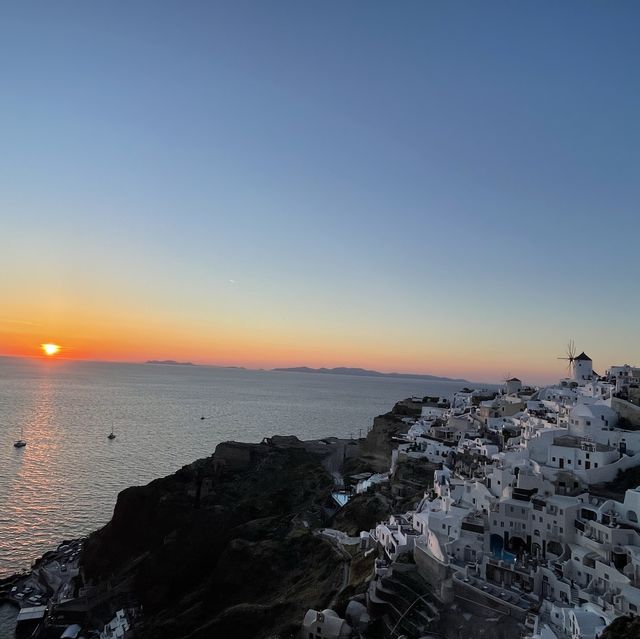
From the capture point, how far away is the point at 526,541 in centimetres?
3353

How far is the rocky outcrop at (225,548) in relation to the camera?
3822 centimetres

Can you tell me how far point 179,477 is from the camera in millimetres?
61688

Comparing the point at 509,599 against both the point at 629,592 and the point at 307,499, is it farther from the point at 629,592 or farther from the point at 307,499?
the point at 307,499

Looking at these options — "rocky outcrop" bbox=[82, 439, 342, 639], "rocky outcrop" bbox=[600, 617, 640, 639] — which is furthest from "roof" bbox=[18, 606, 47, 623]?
"rocky outcrop" bbox=[600, 617, 640, 639]

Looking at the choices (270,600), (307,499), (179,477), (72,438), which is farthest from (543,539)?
(72,438)

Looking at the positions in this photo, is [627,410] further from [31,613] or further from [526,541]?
[31,613]

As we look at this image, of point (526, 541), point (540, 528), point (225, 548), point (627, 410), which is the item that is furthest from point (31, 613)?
point (627, 410)

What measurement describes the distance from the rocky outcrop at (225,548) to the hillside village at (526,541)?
→ 5.01 metres

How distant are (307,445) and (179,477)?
21.9 metres

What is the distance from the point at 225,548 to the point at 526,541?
91.4 feet

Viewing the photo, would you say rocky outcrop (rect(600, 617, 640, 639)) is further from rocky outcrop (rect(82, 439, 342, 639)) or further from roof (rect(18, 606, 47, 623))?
roof (rect(18, 606, 47, 623))

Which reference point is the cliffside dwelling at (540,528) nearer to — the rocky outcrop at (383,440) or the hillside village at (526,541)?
the hillside village at (526,541)

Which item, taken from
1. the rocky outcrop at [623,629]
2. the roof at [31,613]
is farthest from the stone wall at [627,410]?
the roof at [31,613]

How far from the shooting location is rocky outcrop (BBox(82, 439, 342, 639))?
125ft
